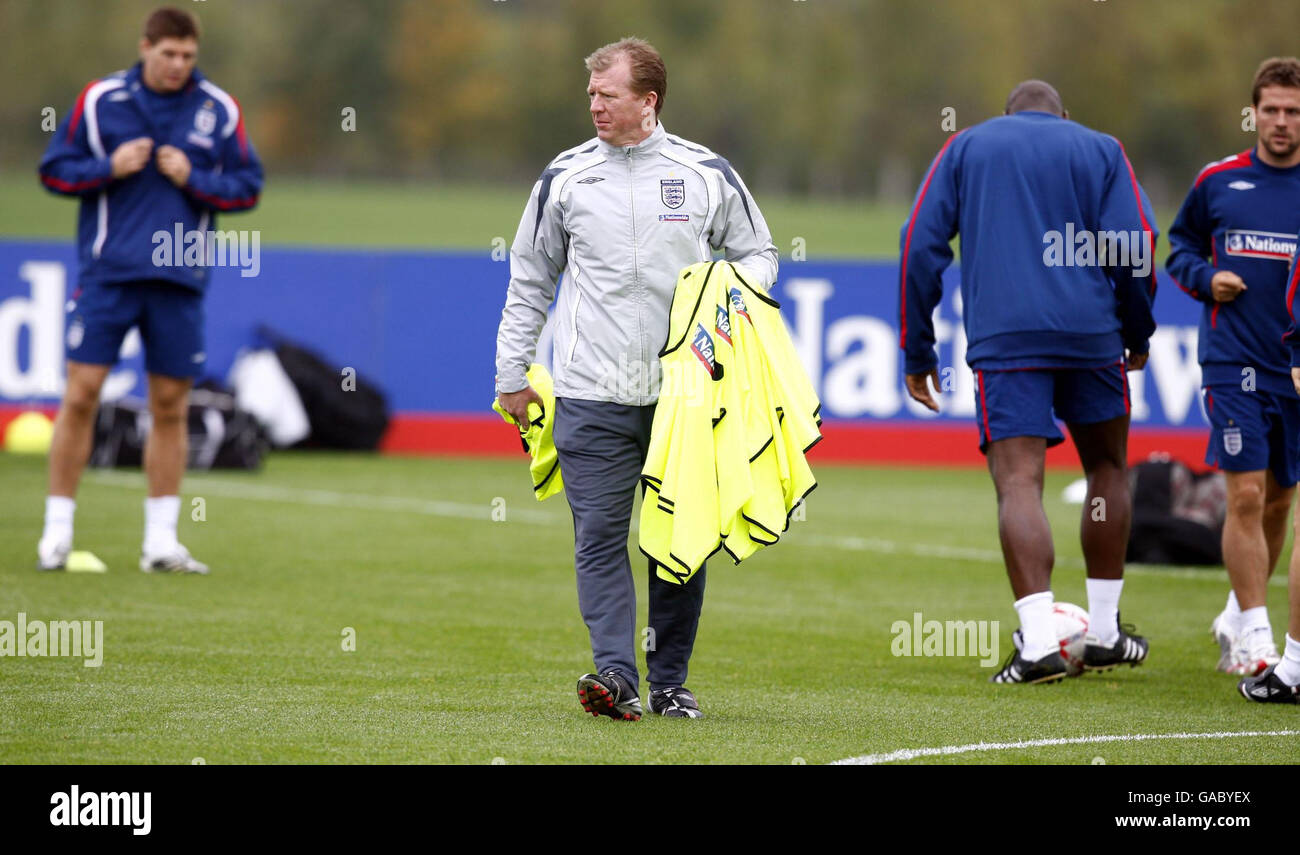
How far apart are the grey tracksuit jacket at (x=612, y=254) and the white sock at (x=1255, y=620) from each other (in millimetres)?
2618

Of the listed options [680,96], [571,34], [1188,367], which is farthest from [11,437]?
[571,34]

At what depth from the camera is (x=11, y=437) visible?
15.2 meters

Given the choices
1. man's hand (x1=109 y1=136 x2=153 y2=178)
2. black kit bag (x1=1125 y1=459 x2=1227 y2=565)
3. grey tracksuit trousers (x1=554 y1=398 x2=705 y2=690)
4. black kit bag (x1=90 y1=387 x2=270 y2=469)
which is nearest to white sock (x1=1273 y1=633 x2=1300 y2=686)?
grey tracksuit trousers (x1=554 y1=398 x2=705 y2=690)

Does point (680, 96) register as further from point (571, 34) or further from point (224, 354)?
point (224, 354)

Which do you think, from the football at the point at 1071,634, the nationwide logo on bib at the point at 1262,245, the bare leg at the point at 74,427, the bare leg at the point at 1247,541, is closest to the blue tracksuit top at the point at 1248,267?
the nationwide logo on bib at the point at 1262,245

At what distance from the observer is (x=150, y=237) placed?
9219 mm

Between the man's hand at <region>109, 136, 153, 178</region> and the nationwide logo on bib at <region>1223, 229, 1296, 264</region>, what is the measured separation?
515 cm

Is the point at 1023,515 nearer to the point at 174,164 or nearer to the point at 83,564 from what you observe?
the point at 174,164

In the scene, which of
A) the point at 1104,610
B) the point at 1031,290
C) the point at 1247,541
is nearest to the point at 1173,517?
the point at 1247,541

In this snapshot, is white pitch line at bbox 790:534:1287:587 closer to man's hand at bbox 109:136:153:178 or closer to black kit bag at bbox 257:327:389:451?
man's hand at bbox 109:136:153:178

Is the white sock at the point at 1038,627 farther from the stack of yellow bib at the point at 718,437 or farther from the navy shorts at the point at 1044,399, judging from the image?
the stack of yellow bib at the point at 718,437

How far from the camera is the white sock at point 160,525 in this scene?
370 inches

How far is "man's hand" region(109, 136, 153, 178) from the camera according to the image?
9.11 metres
